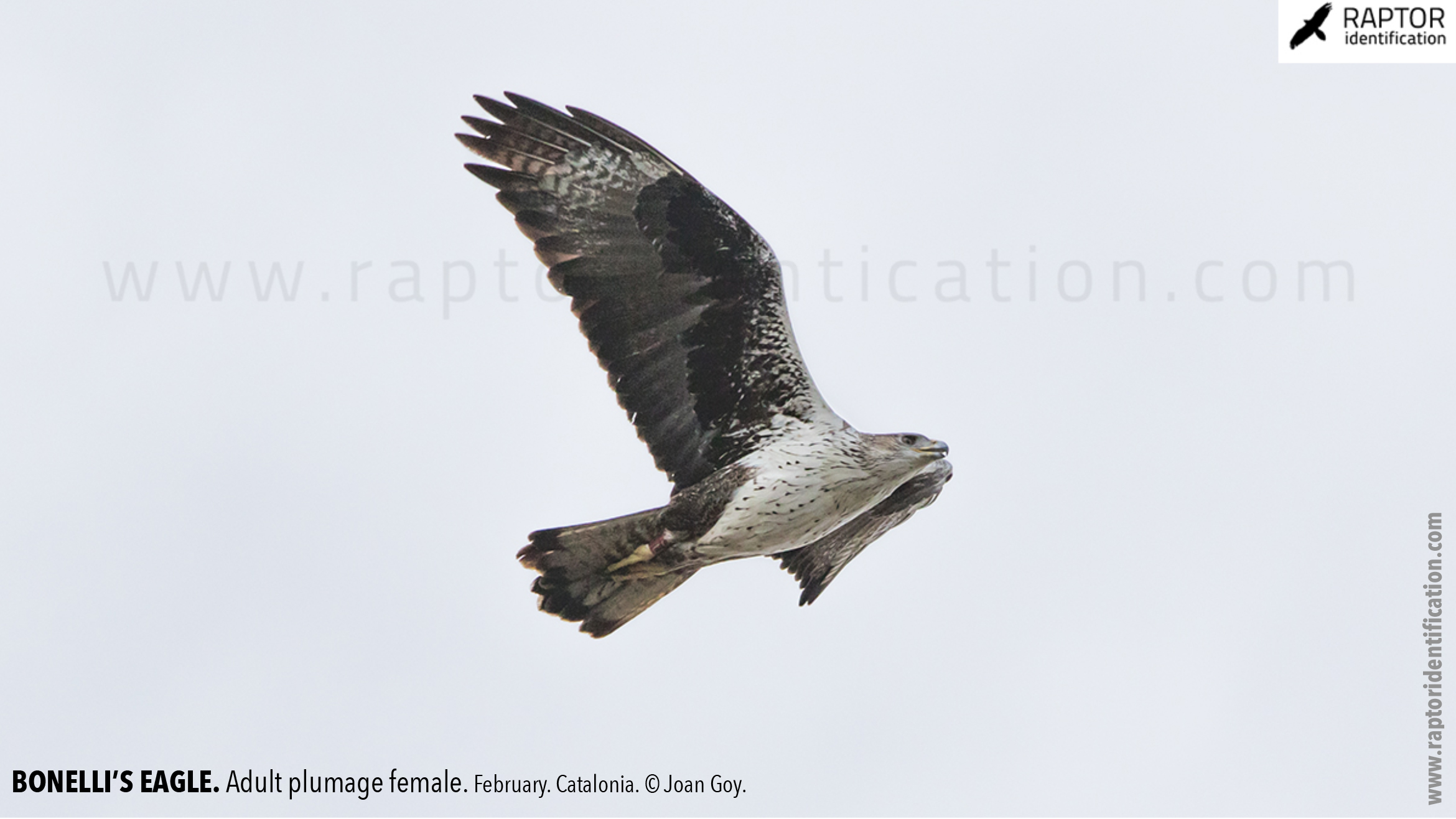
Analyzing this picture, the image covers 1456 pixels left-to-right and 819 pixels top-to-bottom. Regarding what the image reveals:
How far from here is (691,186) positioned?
36.0ft

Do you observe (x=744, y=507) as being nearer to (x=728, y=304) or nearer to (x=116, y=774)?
(x=728, y=304)

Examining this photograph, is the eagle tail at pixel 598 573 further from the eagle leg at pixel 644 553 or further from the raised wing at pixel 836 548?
the raised wing at pixel 836 548

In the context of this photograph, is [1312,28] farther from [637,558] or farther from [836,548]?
[637,558]

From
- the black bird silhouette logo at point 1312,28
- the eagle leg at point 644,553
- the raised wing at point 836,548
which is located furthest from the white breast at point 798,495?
the black bird silhouette logo at point 1312,28

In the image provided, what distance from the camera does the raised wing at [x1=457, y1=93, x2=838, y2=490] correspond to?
11.0 metres

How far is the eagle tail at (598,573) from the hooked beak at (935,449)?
1780 millimetres

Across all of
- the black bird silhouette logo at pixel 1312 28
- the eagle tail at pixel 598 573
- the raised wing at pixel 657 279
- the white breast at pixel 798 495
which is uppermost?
the black bird silhouette logo at pixel 1312 28

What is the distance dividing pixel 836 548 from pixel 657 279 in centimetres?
248

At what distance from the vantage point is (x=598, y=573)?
444 inches

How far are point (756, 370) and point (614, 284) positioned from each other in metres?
1.12

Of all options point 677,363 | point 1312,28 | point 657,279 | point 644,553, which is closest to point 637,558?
point 644,553

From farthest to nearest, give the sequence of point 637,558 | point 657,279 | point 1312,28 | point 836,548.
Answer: point 1312,28
point 836,548
point 637,558
point 657,279

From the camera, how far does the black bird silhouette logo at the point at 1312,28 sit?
17.9 metres

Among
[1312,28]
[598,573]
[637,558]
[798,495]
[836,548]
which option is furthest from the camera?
→ [1312,28]
